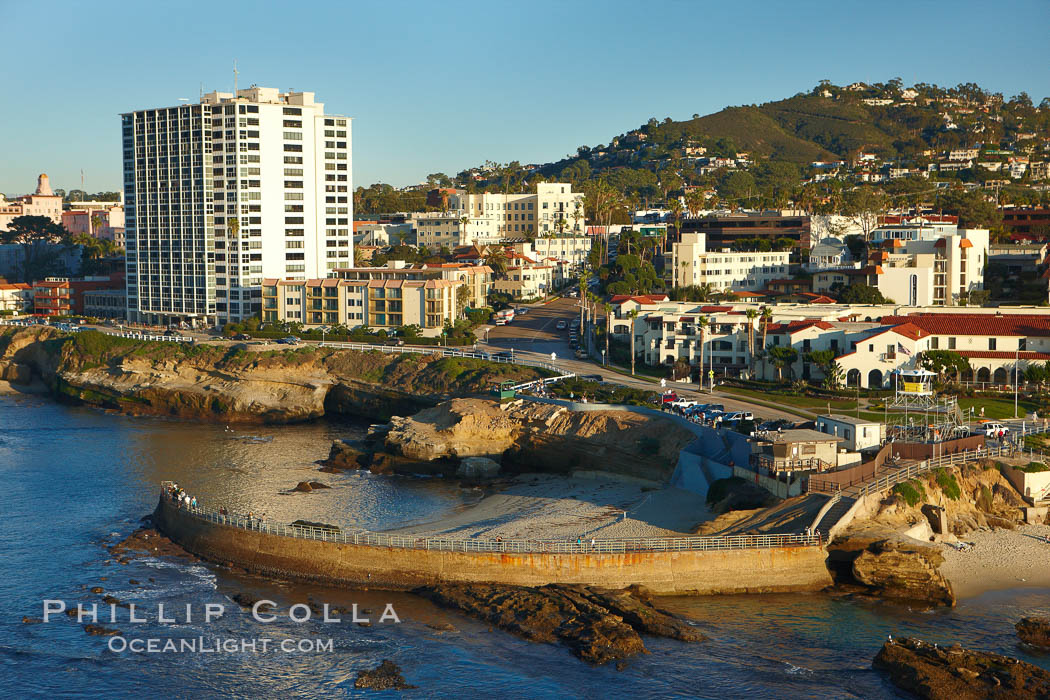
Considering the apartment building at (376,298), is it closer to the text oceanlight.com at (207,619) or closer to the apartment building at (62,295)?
the apartment building at (62,295)

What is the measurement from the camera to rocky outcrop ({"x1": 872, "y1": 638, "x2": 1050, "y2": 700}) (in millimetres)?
35219

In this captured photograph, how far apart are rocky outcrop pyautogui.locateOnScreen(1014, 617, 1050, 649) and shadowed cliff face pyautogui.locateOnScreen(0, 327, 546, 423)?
47.5 meters

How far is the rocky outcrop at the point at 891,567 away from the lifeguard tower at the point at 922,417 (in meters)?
12.0

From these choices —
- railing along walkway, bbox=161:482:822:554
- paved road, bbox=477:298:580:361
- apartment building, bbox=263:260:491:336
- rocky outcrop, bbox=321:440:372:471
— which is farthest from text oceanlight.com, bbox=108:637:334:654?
apartment building, bbox=263:260:491:336

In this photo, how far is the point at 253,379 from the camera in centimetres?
9656

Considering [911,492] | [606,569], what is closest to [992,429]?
[911,492]

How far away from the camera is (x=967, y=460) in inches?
2157

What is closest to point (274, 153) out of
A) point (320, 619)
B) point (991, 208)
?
point (320, 619)

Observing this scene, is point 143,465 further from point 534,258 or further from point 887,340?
point 534,258

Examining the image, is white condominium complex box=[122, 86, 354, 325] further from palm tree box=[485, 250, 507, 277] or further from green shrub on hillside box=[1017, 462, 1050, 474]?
green shrub on hillside box=[1017, 462, 1050, 474]

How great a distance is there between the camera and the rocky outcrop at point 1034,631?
130 feet

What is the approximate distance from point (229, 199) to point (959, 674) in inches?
4079

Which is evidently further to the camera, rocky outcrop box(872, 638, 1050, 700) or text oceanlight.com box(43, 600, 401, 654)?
text oceanlight.com box(43, 600, 401, 654)

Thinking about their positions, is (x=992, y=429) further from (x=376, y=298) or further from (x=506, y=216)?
(x=506, y=216)
